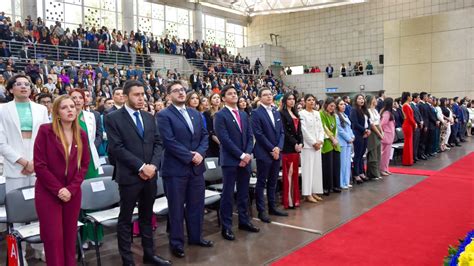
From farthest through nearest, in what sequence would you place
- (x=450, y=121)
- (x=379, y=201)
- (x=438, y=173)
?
(x=450, y=121)
(x=438, y=173)
(x=379, y=201)

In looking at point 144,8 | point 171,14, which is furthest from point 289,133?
point 171,14

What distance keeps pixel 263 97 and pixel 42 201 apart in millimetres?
2803

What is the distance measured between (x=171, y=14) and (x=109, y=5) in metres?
4.03

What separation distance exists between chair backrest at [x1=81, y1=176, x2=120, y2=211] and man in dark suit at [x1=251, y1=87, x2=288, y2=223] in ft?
5.60

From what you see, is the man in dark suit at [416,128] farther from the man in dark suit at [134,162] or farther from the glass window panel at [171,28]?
the glass window panel at [171,28]

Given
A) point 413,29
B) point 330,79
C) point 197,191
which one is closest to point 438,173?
point 197,191

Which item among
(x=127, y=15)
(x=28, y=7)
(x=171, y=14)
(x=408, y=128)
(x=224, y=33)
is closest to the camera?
(x=408, y=128)

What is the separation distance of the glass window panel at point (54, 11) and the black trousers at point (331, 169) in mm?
16299

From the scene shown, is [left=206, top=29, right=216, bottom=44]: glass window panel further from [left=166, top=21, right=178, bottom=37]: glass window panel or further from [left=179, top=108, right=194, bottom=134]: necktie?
[left=179, top=108, right=194, bottom=134]: necktie

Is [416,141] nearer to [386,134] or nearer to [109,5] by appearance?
[386,134]

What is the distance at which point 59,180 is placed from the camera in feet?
9.14

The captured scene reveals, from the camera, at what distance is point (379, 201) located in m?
5.50

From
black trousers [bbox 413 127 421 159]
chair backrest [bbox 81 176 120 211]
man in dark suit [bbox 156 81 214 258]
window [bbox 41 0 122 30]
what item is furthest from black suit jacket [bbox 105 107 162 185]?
window [bbox 41 0 122 30]

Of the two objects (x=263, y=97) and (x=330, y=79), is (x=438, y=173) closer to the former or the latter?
(x=263, y=97)
